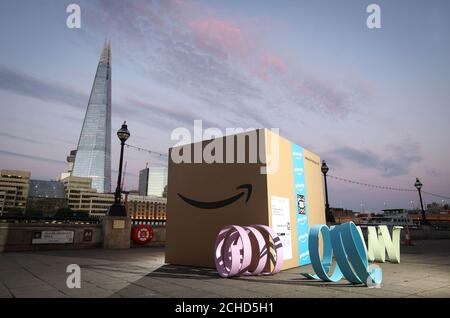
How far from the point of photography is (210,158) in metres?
9.75

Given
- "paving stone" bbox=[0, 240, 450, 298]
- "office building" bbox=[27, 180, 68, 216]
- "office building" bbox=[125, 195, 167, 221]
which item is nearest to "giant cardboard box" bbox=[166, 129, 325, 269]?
"paving stone" bbox=[0, 240, 450, 298]

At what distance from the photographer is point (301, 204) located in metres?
10.1

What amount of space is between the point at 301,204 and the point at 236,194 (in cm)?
273

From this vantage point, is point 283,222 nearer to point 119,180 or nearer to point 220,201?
point 220,201

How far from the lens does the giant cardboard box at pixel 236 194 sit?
8.54 metres

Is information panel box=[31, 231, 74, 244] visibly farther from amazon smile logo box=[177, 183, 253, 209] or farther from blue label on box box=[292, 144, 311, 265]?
blue label on box box=[292, 144, 311, 265]

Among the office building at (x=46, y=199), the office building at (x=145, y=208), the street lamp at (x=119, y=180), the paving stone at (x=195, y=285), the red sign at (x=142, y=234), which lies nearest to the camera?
the paving stone at (x=195, y=285)

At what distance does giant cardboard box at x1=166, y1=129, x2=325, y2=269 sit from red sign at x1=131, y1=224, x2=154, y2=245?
20.0 ft

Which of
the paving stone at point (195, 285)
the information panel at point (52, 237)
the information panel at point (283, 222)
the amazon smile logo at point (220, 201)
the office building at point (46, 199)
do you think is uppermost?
the office building at point (46, 199)

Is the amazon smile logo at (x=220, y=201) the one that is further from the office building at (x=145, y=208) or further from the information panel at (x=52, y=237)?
the office building at (x=145, y=208)

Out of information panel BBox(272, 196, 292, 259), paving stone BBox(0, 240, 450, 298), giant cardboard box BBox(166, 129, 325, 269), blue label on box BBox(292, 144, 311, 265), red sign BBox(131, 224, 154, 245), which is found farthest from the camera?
red sign BBox(131, 224, 154, 245)

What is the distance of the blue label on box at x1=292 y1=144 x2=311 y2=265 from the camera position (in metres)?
9.53

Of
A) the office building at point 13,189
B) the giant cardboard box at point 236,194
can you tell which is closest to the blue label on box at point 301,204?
the giant cardboard box at point 236,194


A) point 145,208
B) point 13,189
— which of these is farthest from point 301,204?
point 13,189
